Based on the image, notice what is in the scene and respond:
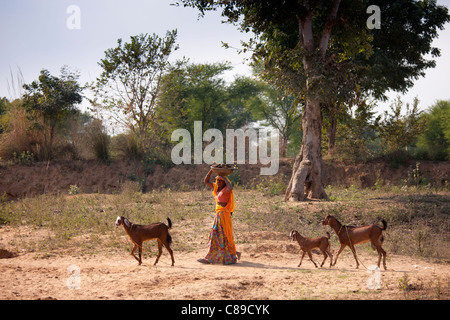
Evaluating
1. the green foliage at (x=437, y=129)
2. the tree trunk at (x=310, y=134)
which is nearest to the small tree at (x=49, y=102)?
the tree trunk at (x=310, y=134)

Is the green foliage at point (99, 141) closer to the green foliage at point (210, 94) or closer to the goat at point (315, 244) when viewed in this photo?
the green foliage at point (210, 94)

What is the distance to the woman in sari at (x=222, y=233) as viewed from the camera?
6129 millimetres

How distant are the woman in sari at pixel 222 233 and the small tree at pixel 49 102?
1473cm

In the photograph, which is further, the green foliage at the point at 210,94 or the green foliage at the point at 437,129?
the green foliage at the point at 210,94

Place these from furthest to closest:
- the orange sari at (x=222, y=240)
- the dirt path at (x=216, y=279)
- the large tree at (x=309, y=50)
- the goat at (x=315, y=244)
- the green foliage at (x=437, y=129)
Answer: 1. the green foliage at (x=437, y=129)
2. the large tree at (x=309, y=50)
3. the orange sari at (x=222, y=240)
4. the goat at (x=315, y=244)
5. the dirt path at (x=216, y=279)

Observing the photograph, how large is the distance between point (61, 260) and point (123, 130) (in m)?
13.4

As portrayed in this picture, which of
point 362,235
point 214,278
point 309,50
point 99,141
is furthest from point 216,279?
point 99,141

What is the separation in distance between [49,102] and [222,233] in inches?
600

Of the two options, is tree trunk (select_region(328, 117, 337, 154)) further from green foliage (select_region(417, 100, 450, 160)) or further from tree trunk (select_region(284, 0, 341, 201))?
green foliage (select_region(417, 100, 450, 160))

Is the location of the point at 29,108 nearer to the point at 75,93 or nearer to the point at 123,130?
the point at 75,93

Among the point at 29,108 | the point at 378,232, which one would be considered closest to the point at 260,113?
the point at 29,108

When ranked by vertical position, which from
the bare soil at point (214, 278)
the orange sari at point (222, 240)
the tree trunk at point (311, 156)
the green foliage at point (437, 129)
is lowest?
the bare soil at point (214, 278)

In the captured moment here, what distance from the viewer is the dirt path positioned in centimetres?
447

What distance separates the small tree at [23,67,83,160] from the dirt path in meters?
13.1
